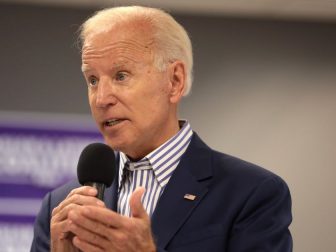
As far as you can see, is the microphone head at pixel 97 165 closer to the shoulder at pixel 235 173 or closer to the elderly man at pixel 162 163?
the elderly man at pixel 162 163

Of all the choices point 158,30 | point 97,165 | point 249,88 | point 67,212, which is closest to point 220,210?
point 97,165

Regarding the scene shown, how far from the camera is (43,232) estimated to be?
2039 millimetres

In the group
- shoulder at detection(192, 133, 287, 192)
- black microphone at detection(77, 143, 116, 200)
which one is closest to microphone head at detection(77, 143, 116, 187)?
black microphone at detection(77, 143, 116, 200)

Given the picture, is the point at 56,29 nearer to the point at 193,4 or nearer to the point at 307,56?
the point at 193,4

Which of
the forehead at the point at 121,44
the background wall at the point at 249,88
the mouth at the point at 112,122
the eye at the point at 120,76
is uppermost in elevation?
the forehead at the point at 121,44

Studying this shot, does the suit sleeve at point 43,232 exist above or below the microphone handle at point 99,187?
below

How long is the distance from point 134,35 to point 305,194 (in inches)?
133

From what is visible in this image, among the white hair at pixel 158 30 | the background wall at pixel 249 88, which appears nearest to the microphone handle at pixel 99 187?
the white hair at pixel 158 30

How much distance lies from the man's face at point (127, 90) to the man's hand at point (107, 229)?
42 centimetres

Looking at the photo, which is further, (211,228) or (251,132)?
(251,132)

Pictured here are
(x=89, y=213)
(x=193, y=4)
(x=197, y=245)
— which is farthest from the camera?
(x=193, y=4)

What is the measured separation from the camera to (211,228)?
70.9 inches

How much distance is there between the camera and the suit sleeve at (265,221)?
1.76 m

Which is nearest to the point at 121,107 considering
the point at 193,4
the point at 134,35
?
the point at 134,35
